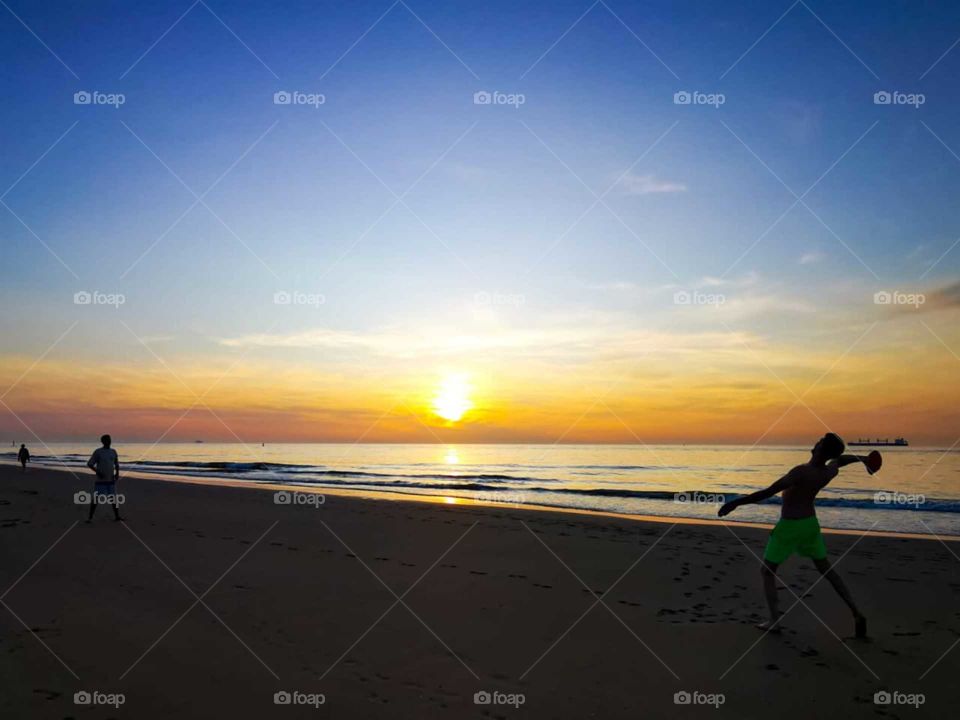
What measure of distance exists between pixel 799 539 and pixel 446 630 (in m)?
4.06

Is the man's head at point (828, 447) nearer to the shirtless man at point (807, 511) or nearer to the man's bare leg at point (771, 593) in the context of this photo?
the shirtless man at point (807, 511)

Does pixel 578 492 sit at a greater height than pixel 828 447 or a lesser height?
greater

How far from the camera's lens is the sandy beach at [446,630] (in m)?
5.25

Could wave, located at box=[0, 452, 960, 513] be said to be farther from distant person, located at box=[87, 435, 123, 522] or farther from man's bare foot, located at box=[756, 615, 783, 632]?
distant person, located at box=[87, 435, 123, 522]

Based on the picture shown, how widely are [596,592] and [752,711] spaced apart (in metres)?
Answer: 3.80

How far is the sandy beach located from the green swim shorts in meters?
0.95

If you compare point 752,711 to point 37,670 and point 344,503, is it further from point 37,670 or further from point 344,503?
point 344,503

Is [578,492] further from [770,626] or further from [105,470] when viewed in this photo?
[770,626]

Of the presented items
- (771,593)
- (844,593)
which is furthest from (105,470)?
(844,593)

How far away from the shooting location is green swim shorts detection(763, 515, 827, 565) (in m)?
6.89

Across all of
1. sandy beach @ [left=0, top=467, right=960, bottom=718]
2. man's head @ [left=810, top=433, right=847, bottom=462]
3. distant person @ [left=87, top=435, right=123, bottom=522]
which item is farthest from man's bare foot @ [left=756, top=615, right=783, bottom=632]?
distant person @ [left=87, top=435, right=123, bottom=522]

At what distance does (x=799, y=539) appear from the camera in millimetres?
6914

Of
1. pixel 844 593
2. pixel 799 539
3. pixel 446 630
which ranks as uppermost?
pixel 799 539

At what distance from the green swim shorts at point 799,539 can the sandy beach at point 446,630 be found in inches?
37.6
